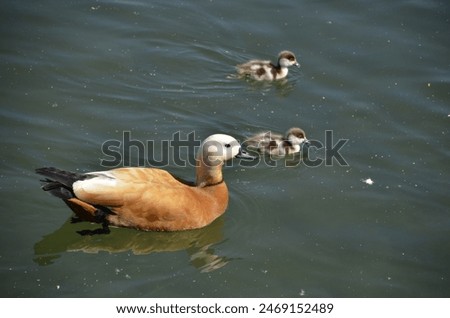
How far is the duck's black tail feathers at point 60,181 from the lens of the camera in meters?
6.30

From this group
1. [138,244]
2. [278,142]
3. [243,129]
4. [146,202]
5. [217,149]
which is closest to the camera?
[146,202]

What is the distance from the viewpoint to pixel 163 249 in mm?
6473

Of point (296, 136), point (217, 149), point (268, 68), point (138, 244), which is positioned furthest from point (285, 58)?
point (138, 244)

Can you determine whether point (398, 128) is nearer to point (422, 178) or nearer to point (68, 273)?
point (422, 178)

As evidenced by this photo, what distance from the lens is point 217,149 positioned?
265 inches

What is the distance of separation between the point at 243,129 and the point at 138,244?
6.73 ft

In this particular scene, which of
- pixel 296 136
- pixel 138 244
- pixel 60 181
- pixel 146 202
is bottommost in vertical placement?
pixel 138 244

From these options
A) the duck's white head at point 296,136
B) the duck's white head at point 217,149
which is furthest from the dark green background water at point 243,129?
the duck's white head at point 217,149

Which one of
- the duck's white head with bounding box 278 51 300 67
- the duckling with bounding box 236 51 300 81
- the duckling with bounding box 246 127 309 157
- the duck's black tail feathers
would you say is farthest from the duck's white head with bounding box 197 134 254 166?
the duck's white head with bounding box 278 51 300 67

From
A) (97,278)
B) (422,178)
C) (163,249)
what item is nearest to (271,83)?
(422,178)

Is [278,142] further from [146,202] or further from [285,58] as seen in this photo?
[146,202]

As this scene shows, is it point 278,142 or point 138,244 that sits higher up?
point 278,142

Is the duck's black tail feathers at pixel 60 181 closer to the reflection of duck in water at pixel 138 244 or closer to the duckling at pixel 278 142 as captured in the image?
the reflection of duck in water at pixel 138 244

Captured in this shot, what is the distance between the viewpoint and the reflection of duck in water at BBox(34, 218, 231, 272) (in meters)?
→ 6.32
